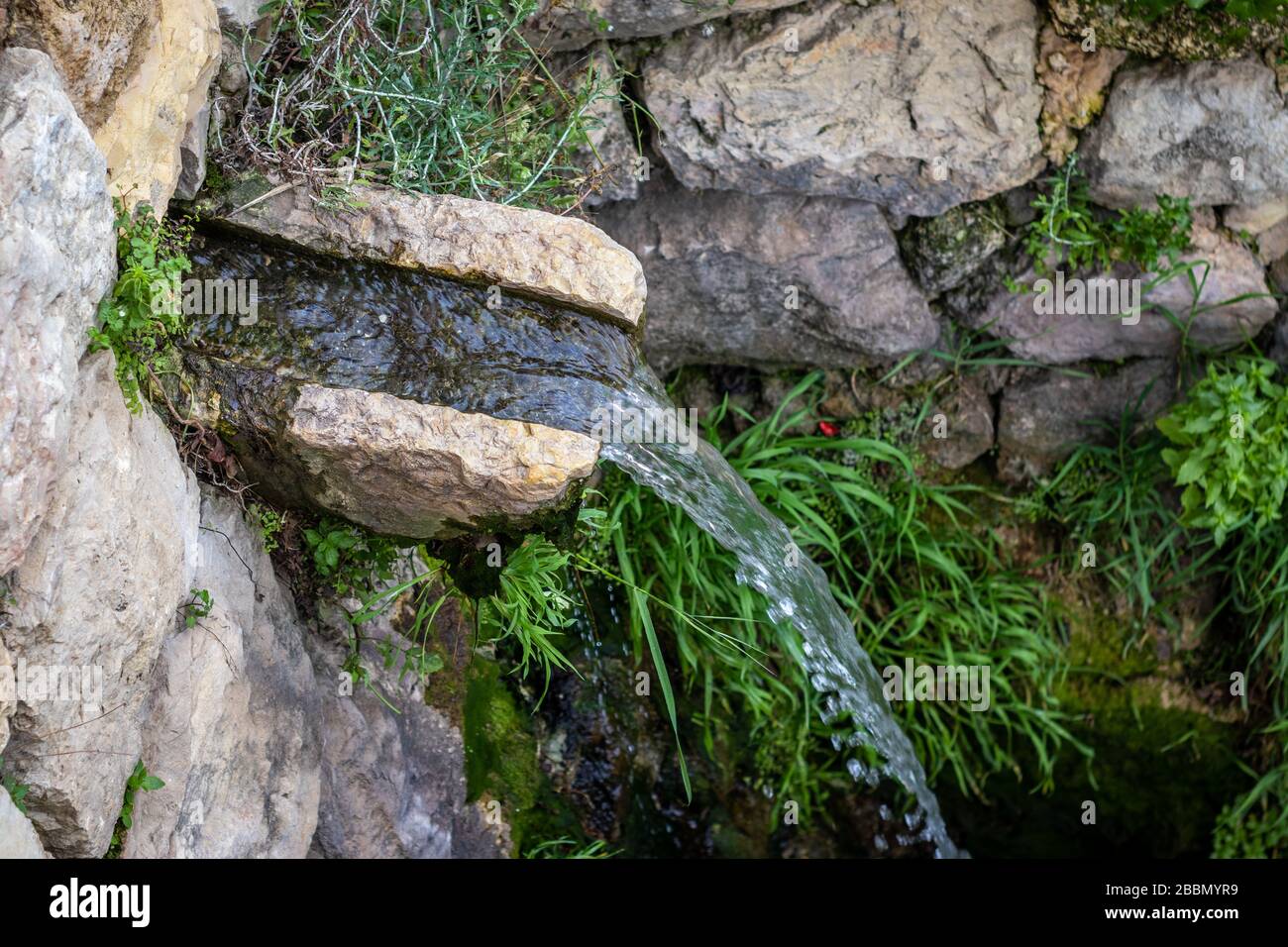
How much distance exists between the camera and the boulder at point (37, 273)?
2.03 metres

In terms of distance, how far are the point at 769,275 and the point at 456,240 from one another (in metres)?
1.71

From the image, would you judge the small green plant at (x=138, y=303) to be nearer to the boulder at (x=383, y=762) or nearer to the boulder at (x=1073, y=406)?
the boulder at (x=383, y=762)

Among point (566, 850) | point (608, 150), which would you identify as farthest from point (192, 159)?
point (566, 850)

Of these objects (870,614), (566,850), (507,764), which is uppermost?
(870,614)

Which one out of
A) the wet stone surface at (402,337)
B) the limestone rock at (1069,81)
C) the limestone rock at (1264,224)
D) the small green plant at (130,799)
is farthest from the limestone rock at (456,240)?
the limestone rock at (1264,224)

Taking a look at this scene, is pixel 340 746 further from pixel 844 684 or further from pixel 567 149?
pixel 567 149

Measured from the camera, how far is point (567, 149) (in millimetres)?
3609

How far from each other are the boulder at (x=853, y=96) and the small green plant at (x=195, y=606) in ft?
7.38

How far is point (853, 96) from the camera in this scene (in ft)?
12.5

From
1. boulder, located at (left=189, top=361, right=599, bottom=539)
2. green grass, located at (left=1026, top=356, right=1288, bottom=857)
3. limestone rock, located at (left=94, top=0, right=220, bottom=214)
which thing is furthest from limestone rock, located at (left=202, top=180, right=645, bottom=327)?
green grass, located at (left=1026, top=356, right=1288, bottom=857)

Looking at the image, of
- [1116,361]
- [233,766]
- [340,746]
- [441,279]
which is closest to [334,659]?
[340,746]

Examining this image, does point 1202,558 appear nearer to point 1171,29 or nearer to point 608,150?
point 1171,29

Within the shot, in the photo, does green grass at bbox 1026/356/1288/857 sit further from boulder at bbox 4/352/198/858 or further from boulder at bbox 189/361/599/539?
boulder at bbox 4/352/198/858

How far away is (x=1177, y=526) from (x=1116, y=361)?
29.4 inches
